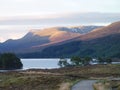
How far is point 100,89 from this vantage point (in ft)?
177

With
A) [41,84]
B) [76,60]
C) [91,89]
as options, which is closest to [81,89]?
[91,89]

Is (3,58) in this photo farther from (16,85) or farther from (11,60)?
(16,85)

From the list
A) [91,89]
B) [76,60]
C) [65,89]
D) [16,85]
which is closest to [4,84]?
[16,85]

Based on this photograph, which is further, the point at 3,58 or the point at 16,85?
the point at 3,58

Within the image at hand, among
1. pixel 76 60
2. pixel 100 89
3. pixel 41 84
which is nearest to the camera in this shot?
pixel 100 89

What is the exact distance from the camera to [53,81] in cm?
7419

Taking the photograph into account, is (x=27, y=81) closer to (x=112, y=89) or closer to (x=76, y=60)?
(x=112, y=89)

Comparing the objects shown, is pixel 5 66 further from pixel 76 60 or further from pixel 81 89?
pixel 81 89

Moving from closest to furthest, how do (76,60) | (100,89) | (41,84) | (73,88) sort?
(100,89)
(73,88)
(41,84)
(76,60)

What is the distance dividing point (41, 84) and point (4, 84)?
681 centimetres

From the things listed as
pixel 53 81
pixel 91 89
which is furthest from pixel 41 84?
pixel 91 89

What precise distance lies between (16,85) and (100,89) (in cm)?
2182

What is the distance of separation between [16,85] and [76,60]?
121m

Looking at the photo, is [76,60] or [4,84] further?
[76,60]
